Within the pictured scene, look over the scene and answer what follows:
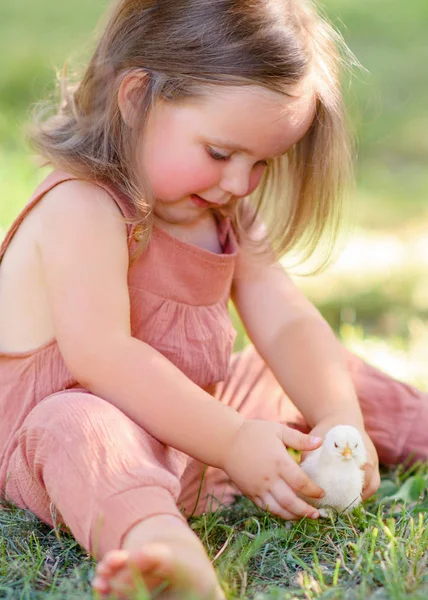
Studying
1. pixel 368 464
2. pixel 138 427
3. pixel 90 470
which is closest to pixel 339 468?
pixel 368 464

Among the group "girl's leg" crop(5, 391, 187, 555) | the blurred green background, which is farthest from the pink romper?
the blurred green background

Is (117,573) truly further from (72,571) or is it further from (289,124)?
(289,124)

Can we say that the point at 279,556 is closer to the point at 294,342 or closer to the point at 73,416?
the point at 73,416

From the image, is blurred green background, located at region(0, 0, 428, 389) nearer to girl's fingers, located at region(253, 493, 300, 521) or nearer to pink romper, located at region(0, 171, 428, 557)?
pink romper, located at region(0, 171, 428, 557)

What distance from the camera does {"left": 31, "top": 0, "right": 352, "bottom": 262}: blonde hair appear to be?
1.75 meters

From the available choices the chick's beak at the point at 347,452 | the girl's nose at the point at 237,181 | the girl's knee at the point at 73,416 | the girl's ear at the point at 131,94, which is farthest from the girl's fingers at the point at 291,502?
the girl's ear at the point at 131,94

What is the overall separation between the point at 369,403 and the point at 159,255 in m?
0.64

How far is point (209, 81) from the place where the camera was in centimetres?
174

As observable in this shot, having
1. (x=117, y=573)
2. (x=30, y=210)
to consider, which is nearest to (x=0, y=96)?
(x=30, y=210)

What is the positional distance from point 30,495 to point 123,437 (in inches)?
10.2

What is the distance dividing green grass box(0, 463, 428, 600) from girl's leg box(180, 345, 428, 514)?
1.04 feet

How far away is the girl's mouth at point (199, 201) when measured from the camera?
1868 millimetres

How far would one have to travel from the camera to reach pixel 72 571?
1.57 metres

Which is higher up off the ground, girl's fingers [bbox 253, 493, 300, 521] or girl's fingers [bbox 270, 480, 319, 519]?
girl's fingers [bbox 270, 480, 319, 519]
